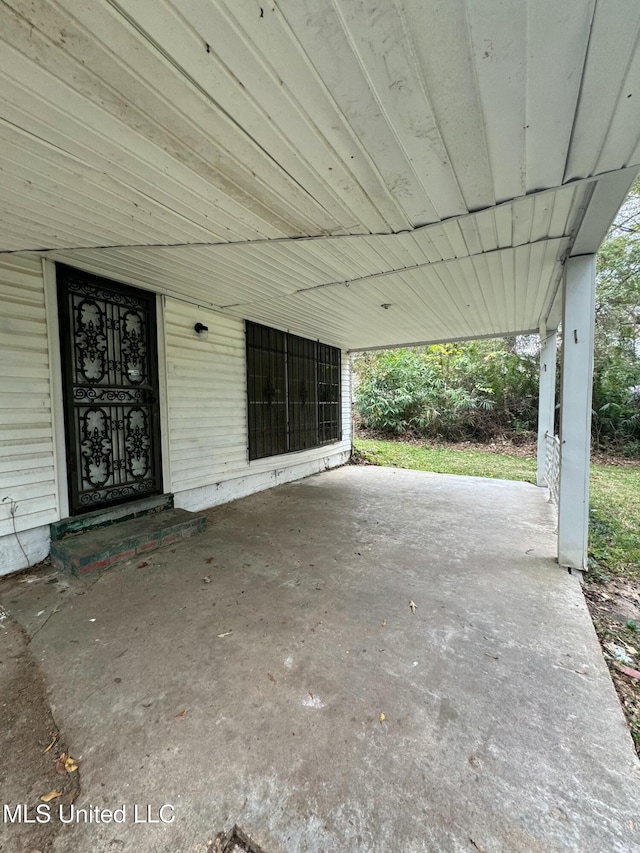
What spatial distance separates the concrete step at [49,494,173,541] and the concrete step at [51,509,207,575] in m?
0.06

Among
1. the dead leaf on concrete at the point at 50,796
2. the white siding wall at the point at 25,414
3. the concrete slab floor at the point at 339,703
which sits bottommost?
the concrete slab floor at the point at 339,703

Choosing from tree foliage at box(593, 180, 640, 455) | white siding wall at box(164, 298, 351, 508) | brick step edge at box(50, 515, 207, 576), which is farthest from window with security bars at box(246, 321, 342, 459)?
tree foliage at box(593, 180, 640, 455)

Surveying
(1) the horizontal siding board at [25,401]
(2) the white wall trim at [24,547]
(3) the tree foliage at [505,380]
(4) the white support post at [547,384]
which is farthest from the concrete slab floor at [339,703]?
(3) the tree foliage at [505,380]

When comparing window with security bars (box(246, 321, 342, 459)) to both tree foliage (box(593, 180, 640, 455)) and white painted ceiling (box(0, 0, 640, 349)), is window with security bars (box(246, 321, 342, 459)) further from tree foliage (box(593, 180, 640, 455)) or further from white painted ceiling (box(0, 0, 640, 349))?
tree foliage (box(593, 180, 640, 455))

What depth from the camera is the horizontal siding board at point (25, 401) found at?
111 inches

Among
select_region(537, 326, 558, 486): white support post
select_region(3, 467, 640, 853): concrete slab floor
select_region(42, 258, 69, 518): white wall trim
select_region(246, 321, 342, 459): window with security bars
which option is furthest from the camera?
select_region(246, 321, 342, 459): window with security bars

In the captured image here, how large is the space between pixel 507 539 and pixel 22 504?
448cm

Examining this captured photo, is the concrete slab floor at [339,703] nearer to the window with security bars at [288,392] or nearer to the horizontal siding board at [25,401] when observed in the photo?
the horizontal siding board at [25,401]

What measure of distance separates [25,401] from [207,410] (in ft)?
6.48

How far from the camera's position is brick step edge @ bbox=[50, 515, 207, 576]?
111 inches

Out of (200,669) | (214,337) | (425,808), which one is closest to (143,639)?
(200,669)

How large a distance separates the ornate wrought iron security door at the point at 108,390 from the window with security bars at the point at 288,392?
1658 mm

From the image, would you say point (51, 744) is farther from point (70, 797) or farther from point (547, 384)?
point (547, 384)

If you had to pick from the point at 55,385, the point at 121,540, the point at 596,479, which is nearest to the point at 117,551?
the point at 121,540
